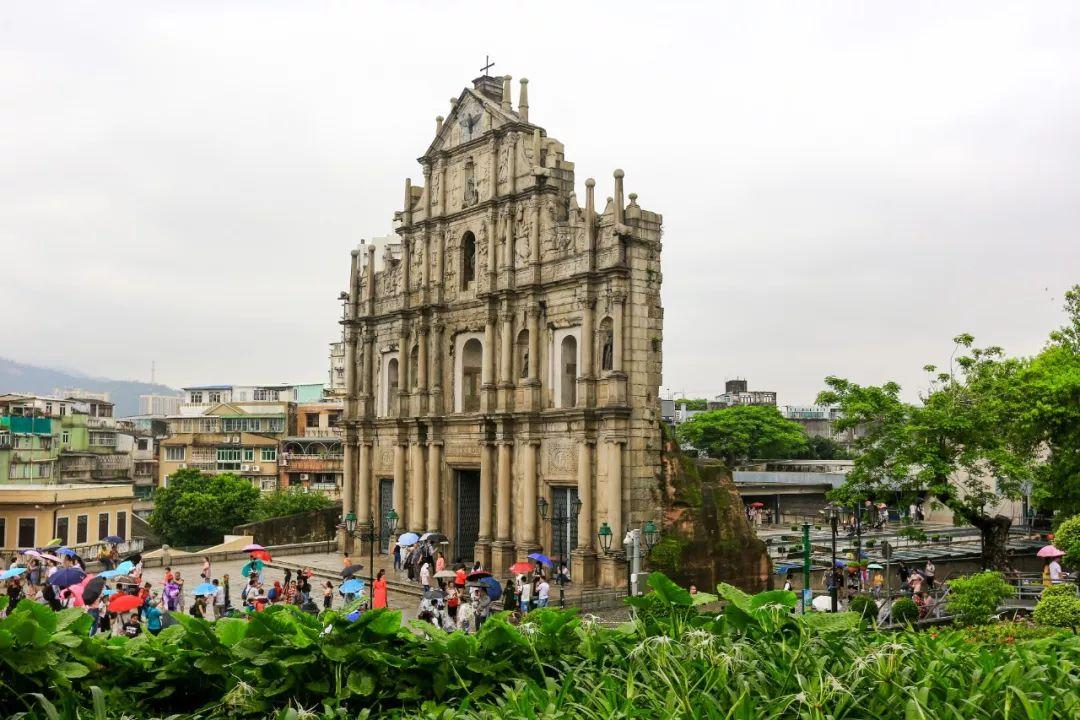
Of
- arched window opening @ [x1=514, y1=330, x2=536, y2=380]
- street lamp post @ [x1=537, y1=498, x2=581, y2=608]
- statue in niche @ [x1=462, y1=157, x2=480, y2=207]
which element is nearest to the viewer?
street lamp post @ [x1=537, y1=498, x2=581, y2=608]

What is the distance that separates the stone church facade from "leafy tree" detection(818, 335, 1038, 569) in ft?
22.8

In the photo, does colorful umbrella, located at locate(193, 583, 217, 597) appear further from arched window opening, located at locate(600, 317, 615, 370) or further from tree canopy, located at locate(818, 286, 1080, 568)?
tree canopy, located at locate(818, 286, 1080, 568)

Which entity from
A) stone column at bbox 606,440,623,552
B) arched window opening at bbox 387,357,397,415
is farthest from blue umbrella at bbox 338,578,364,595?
arched window opening at bbox 387,357,397,415

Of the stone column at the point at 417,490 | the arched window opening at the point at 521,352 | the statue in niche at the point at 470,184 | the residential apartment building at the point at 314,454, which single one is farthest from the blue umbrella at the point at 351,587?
the residential apartment building at the point at 314,454

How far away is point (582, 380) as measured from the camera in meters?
30.5

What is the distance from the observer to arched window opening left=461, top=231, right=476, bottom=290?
120 ft

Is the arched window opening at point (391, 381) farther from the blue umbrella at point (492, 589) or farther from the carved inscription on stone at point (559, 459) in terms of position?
the blue umbrella at point (492, 589)

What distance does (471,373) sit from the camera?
1449 inches

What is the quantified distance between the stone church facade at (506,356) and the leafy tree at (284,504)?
21415 millimetres

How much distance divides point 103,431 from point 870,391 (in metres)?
66.1

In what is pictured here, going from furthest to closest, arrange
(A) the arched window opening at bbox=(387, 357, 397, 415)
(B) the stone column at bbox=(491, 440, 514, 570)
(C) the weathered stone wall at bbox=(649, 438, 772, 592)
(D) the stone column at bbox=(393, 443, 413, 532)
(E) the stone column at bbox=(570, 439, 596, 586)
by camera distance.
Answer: (A) the arched window opening at bbox=(387, 357, 397, 415), (D) the stone column at bbox=(393, 443, 413, 532), (B) the stone column at bbox=(491, 440, 514, 570), (E) the stone column at bbox=(570, 439, 596, 586), (C) the weathered stone wall at bbox=(649, 438, 772, 592)

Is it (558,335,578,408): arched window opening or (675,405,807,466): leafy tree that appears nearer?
(558,335,578,408): arched window opening

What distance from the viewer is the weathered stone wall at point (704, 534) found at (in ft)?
95.1

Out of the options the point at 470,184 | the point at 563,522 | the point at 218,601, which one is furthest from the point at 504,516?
the point at 470,184
